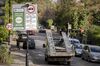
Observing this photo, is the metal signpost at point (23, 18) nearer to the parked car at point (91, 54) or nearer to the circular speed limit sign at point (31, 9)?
the circular speed limit sign at point (31, 9)

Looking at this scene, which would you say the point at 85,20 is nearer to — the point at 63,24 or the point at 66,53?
the point at 63,24

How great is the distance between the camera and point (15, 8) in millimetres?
15594

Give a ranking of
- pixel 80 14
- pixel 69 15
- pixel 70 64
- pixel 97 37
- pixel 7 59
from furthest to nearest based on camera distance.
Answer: pixel 69 15, pixel 80 14, pixel 97 37, pixel 70 64, pixel 7 59

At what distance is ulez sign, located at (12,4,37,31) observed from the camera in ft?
50.3

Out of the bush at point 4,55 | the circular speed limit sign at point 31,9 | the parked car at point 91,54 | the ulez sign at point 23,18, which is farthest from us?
the parked car at point 91,54

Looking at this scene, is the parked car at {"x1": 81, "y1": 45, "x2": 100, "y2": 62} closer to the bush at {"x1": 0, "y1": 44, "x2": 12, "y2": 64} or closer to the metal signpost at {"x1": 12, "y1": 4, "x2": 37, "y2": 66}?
the bush at {"x1": 0, "y1": 44, "x2": 12, "y2": 64}

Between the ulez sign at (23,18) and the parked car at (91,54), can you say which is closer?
the ulez sign at (23,18)

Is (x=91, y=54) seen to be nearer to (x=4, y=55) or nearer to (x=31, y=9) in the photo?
(x=4, y=55)

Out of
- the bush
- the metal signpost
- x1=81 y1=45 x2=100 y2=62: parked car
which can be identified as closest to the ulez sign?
the metal signpost

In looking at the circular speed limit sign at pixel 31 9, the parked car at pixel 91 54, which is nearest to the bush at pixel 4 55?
the parked car at pixel 91 54

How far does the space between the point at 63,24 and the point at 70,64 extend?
46045mm

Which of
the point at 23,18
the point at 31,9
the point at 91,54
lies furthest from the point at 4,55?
the point at 23,18

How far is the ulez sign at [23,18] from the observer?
Answer: 1534cm

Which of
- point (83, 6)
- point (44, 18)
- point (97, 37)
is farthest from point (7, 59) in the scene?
point (44, 18)
